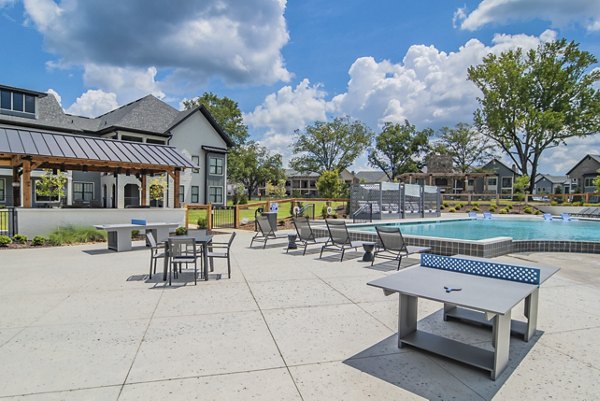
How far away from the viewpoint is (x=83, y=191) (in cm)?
3036

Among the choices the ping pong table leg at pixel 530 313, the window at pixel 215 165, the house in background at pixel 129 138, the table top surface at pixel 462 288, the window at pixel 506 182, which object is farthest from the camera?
the window at pixel 506 182

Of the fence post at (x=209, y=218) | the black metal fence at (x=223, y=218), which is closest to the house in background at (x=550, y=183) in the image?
the black metal fence at (x=223, y=218)

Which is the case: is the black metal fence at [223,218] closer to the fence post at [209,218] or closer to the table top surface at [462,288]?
the fence post at [209,218]

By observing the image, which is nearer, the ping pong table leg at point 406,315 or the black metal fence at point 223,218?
the ping pong table leg at point 406,315

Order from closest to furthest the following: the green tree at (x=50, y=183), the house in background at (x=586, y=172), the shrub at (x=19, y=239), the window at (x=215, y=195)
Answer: the shrub at (x=19, y=239) < the green tree at (x=50, y=183) < the window at (x=215, y=195) < the house in background at (x=586, y=172)

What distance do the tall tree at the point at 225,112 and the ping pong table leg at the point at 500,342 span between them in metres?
49.3

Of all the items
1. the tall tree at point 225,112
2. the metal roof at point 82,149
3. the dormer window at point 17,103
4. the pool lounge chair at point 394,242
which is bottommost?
the pool lounge chair at point 394,242

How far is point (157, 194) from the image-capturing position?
2741 centimetres

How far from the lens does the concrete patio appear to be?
296 centimetres

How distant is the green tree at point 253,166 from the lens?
53.1m

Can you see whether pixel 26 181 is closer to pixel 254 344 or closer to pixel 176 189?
pixel 176 189

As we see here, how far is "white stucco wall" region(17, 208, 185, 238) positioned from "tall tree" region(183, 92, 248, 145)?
118ft

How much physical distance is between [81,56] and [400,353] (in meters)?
17.9

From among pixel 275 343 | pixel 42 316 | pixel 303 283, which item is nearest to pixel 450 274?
pixel 275 343
